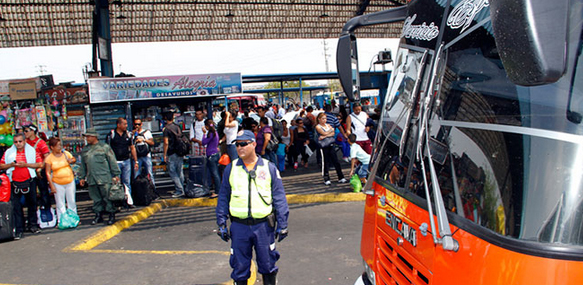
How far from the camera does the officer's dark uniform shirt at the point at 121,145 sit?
883 cm

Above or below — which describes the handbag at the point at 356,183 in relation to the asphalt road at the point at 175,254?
above

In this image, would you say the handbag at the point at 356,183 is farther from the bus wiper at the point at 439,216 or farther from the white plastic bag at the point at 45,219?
the bus wiper at the point at 439,216

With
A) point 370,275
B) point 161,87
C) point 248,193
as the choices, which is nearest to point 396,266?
point 370,275

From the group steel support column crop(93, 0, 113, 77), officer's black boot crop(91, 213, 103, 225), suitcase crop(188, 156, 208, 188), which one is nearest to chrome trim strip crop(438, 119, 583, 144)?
officer's black boot crop(91, 213, 103, 225)

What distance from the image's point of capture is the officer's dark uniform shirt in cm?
883

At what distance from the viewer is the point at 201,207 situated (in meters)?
9.16

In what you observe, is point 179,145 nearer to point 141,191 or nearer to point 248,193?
point 141,191

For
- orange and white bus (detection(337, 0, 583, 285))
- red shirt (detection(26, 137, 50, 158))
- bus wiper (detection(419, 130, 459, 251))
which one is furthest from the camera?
red shirt (detection(26, 137, 50, 158))

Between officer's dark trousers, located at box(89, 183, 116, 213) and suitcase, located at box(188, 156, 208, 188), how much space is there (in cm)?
Answer: 196

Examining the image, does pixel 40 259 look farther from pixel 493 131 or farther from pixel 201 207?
pixel 493 131

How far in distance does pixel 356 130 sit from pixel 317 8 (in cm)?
500

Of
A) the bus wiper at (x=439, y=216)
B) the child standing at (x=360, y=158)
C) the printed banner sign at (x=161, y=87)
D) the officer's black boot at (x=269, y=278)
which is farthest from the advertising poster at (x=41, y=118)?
the bus wiper at (x=439, y=216)

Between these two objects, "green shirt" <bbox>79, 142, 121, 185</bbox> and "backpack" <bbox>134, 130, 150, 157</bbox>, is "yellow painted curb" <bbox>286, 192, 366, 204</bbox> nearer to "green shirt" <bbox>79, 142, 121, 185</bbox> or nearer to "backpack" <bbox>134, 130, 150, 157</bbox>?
"backpack" <bbox>134, 130, 150, 157</bbox>

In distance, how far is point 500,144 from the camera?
2.01 m
